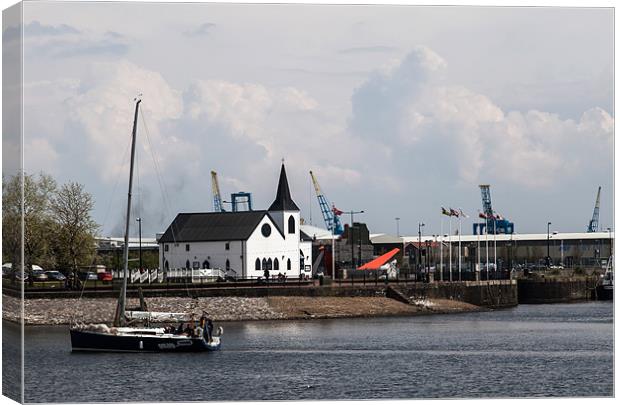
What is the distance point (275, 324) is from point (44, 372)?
1061 inches

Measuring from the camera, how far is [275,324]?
6875 cm

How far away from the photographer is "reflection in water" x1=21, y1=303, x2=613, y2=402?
37969mm

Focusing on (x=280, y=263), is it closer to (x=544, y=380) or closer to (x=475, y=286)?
(x=475, y=286)

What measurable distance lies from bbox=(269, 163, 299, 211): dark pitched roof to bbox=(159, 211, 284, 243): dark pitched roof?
5.07 meters

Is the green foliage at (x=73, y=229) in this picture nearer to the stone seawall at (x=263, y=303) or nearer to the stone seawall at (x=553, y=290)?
the stone seawall at (x=263, y=303)

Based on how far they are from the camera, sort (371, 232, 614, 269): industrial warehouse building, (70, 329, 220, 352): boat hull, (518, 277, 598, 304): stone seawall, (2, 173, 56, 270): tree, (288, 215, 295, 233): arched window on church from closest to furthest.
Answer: (2, 173, 56, 270): tree
(70, 329, 220, 352): boat hull
(288, 215, 295, 233): arched window on church
(518, 277, 598, 304): stone seawall
(371, 232, 614, 269): industrial warehouse building

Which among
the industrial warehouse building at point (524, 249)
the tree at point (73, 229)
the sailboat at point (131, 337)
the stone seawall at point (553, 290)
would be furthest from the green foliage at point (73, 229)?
the industrial warehouse building at point (524, 249)

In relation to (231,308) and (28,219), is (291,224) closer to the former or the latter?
(231,308)

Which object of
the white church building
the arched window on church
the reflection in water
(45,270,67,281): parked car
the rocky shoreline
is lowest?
the reflection in water

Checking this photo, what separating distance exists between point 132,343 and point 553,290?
68024 millimetres

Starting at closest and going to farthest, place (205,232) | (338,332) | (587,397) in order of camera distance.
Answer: (587,397) < (338,332) < (205,232)

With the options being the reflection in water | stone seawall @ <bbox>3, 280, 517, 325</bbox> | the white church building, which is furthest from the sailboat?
the white church building

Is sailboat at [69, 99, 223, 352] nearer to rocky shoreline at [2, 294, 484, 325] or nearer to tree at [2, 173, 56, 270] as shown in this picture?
tree at [2, 173, 56, 270]

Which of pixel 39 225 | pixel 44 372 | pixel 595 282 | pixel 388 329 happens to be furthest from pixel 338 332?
pixel 595 282
